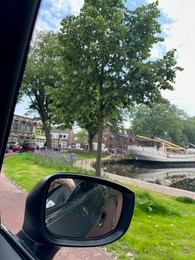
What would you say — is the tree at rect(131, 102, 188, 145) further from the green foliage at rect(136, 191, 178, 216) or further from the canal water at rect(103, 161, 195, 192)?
the green foliage at rect(136, 191, 178, 216)

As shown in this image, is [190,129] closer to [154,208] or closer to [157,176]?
[157,176]

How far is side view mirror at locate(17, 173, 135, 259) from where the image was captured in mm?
947

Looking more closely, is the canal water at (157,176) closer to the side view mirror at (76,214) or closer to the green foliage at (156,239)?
the green foliage at (156,239)

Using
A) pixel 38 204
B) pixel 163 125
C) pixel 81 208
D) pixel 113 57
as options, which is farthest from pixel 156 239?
pixel 163 125

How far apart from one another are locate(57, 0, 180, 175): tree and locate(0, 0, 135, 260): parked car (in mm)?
4633

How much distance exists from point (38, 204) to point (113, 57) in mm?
5132

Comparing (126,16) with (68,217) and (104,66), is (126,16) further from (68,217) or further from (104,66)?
(68,217)

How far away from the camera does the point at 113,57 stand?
5652 millimetres

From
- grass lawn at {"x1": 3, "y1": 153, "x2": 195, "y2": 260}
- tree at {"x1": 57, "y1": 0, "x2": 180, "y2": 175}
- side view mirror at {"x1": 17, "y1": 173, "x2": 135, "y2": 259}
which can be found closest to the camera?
side view mirror at {"x1": 17, "y1": 173, "x2": 135, "y2": 259}

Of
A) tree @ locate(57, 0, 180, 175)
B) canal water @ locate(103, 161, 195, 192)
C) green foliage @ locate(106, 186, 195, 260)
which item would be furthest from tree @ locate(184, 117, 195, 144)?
green foliage @ locate(106, 186, 195, 260)

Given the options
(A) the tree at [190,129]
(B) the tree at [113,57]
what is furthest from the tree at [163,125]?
(B) the tree at [113,57]

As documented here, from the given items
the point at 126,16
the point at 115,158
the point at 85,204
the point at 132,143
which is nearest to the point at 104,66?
the point at 126,16

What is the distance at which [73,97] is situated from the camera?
6332 millimetres

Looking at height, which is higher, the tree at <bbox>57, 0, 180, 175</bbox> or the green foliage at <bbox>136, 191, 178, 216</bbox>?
the tree at <bbox>57, 0, 180, 175</bbox>
